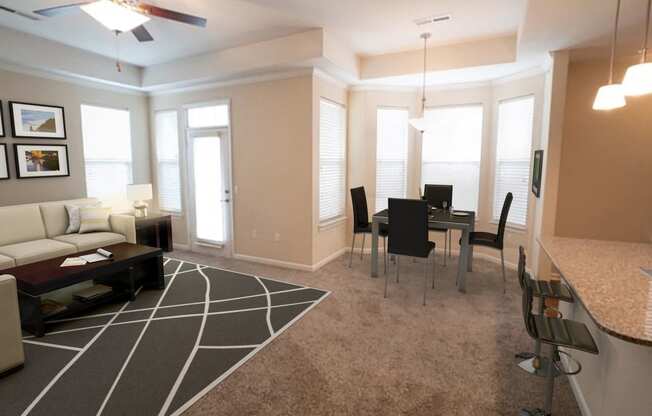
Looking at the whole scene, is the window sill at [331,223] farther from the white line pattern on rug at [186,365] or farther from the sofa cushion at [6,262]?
the sofa cushion at [6,262]

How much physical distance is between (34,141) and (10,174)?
51 centimetres

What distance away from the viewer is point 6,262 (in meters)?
3.34

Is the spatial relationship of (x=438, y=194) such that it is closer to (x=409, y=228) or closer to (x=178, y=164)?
(x=409, y=228)

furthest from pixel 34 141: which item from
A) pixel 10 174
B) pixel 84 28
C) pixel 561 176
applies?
pixel 561 176

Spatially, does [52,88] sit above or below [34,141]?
above

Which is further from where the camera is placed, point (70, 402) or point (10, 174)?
point (10, 174)

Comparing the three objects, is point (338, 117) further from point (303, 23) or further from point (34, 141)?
point (34, 141)

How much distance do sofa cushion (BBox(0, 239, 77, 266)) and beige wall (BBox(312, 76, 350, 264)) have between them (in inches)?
112

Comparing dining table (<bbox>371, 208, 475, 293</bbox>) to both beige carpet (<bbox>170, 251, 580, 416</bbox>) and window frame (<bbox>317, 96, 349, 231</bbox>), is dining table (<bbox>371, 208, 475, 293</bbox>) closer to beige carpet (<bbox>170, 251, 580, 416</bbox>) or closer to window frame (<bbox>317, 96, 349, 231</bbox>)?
beige carpet (<bbox>170, 251, 580, 416</bbox>)

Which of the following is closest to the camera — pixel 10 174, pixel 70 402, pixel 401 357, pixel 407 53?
pixel 70 402

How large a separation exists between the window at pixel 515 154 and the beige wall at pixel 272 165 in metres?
2.72

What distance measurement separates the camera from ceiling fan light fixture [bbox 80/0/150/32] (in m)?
2.35

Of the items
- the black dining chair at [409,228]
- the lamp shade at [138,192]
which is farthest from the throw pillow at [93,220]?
the black dining chair at [409,228]

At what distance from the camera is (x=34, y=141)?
4.43 meters
